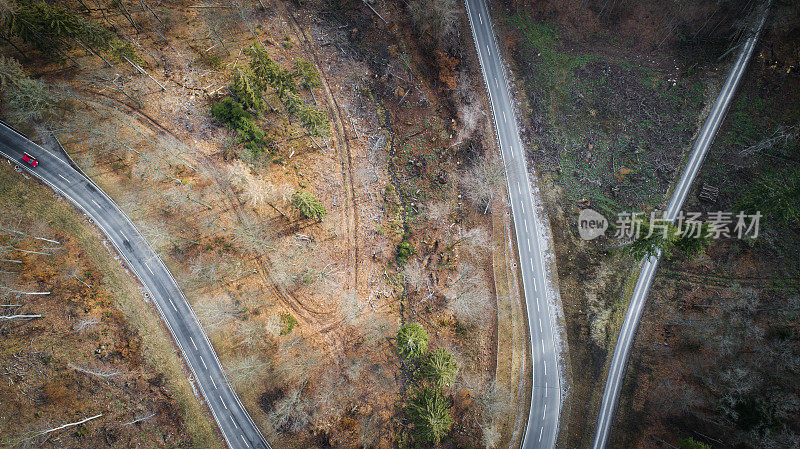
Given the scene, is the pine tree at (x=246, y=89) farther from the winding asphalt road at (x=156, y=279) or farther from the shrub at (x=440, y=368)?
the shrub at (x=440, y=368)

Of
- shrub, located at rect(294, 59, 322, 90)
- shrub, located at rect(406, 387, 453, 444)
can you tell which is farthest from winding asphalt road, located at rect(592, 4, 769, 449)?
shrub, located at rect(294, 59, 322, 90)

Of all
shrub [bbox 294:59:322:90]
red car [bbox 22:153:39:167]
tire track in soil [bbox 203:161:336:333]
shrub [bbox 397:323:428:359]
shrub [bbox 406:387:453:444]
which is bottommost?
shrub [bbox 406:387:453:444]

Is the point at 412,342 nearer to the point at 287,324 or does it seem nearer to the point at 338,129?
the point at 287,324

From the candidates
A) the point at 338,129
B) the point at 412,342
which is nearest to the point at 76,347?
the point at 412,342

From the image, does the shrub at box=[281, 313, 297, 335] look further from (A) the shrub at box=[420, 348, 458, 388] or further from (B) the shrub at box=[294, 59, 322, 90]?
(B) the shrub at box=[294, 59, 322, 90]

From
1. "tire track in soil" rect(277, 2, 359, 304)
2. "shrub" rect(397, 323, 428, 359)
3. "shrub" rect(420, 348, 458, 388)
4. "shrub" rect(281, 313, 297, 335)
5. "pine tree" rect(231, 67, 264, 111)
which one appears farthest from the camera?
"tire track in soil" rect(277, 2, 359, 304)

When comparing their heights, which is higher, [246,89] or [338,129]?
[246,89]

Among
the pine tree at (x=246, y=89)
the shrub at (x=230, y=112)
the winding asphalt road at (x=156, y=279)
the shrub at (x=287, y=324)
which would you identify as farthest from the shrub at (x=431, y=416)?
the pine tree at (x=246, y=89)
